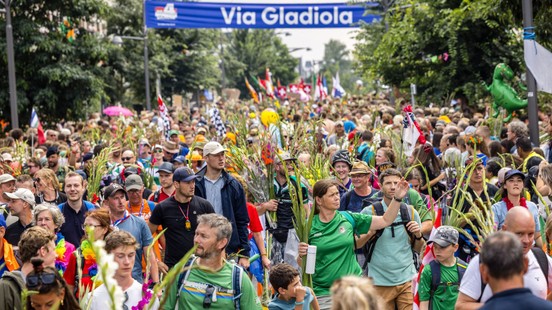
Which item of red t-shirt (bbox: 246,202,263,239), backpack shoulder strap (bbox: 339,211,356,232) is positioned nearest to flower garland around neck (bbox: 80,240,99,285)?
backpack shoulder strap (bbox: 339,211,356,232)

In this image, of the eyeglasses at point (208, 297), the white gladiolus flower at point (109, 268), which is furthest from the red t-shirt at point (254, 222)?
the white gladiolus flower at point (109, 268)

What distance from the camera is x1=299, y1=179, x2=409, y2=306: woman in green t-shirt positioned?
8.30 metres

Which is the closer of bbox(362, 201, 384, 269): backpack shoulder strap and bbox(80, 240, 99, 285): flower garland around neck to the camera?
bbox(80, 240, 99, 285): flower garland around neck

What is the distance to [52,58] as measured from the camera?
2878cm

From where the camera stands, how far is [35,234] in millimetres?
6746

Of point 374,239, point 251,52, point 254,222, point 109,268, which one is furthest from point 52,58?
point 251,52

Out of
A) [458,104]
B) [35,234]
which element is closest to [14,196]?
[35,234]


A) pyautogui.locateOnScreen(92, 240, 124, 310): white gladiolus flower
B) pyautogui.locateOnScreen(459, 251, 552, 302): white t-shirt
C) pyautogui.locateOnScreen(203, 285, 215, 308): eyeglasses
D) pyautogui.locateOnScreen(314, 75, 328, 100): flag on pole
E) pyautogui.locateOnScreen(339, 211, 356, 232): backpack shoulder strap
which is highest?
pyautogui.locateOnScreen(314, 75, 328, 100): flag on pole

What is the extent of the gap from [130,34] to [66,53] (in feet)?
67.1

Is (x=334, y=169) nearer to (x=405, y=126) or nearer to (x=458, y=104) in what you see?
(x=405, y=126)

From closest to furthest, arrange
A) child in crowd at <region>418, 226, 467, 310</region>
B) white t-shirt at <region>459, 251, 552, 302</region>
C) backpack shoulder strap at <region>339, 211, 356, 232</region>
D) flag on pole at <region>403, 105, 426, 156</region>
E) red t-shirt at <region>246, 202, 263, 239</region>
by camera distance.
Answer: white t-shirt at <region>459, 251, 552, 302</region>, child in crowd at <region>418, 226, 467, 310</region>, backpack shoulder strap at <region>339, 211, 356, 232</region>, red t-shirt at <region>246, 202, 263, 239</region>, flag on pole at <region>403, 105, 426, 156</region>

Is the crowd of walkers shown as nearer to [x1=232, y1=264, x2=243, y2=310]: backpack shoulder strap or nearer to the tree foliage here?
[x1=232, y1=264, x2=243, y2=310]: backpack shoulder strap

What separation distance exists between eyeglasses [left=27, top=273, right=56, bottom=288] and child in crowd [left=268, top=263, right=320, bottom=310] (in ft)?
6.25

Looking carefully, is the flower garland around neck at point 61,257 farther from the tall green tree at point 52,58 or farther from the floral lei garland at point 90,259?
the tall green tree at point 52,58
